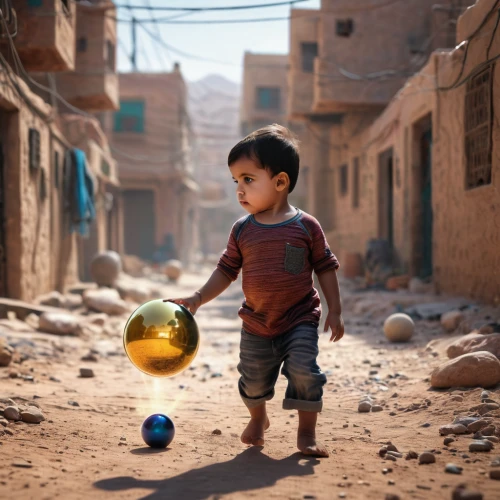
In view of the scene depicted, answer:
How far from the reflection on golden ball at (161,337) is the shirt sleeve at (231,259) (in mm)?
352

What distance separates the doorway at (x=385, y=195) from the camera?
1503 cm

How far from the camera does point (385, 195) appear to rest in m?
15.1

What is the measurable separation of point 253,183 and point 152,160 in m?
24.8

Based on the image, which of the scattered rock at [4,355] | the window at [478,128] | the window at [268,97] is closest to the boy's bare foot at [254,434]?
the scattered rock at [4,355]

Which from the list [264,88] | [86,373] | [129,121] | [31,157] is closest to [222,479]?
[86,373]

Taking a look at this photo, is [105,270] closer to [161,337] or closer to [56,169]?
[56,169]

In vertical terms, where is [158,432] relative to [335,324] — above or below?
below

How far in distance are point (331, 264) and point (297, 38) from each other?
19607 millimetres

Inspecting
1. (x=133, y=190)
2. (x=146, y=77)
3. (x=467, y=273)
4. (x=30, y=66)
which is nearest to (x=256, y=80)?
(x=146, y=77)

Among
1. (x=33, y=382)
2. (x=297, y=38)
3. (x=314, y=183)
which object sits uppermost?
(x=297, y=38)

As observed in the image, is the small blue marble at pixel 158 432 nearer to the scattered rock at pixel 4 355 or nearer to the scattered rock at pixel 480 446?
the scattered rock at pixel 480 446

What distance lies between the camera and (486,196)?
7.32 m

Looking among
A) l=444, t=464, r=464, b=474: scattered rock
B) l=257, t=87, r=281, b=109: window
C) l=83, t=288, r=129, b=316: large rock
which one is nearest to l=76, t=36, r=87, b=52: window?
l=83, t=288, r=129, b=316: large rock

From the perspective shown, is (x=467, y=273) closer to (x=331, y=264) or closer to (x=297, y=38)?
(x=331, y=264)
